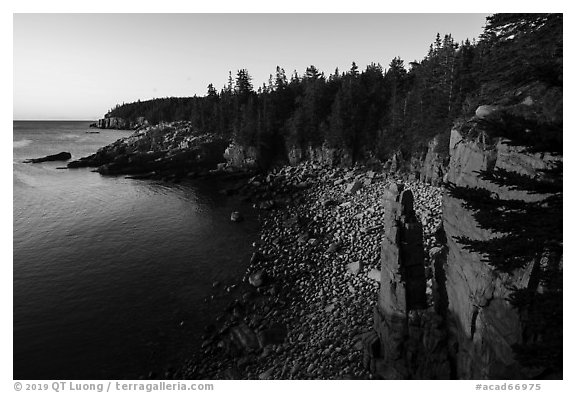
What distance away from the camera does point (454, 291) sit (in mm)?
12094

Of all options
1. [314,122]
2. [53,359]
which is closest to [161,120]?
[314,122]

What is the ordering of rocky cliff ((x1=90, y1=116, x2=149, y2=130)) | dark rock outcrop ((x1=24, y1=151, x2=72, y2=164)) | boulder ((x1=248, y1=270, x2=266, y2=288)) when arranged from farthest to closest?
1. rocky cliff ((x1=90, y1=116, x2=149, y2=130))
2. dark rock outcrop ((x1=24, y1=151, x2=72, y2=164))
3. boulder ((x1=248, y1=270, x2=266, y2=288))

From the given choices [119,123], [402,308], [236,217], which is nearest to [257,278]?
[402,308]

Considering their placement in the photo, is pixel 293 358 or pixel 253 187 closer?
pixel 293 358

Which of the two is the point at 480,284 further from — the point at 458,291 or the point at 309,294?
the point at 309,294

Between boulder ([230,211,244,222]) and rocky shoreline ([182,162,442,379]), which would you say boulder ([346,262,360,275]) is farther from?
boulder ([230,211,244,222])

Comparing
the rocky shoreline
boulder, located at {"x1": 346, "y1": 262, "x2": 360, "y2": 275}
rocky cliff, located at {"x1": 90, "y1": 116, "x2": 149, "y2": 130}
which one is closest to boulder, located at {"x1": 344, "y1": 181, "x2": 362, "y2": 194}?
the rocky shoreline

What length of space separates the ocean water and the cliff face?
13.5m

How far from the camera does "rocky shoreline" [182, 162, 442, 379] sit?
15.5 metres

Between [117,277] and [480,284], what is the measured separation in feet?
77.1

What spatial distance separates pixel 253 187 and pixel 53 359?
3049 cm

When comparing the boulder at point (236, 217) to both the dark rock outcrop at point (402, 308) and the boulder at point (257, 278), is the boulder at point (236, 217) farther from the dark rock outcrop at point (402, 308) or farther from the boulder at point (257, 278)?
the dark rock outcrop at point (402, 308)
